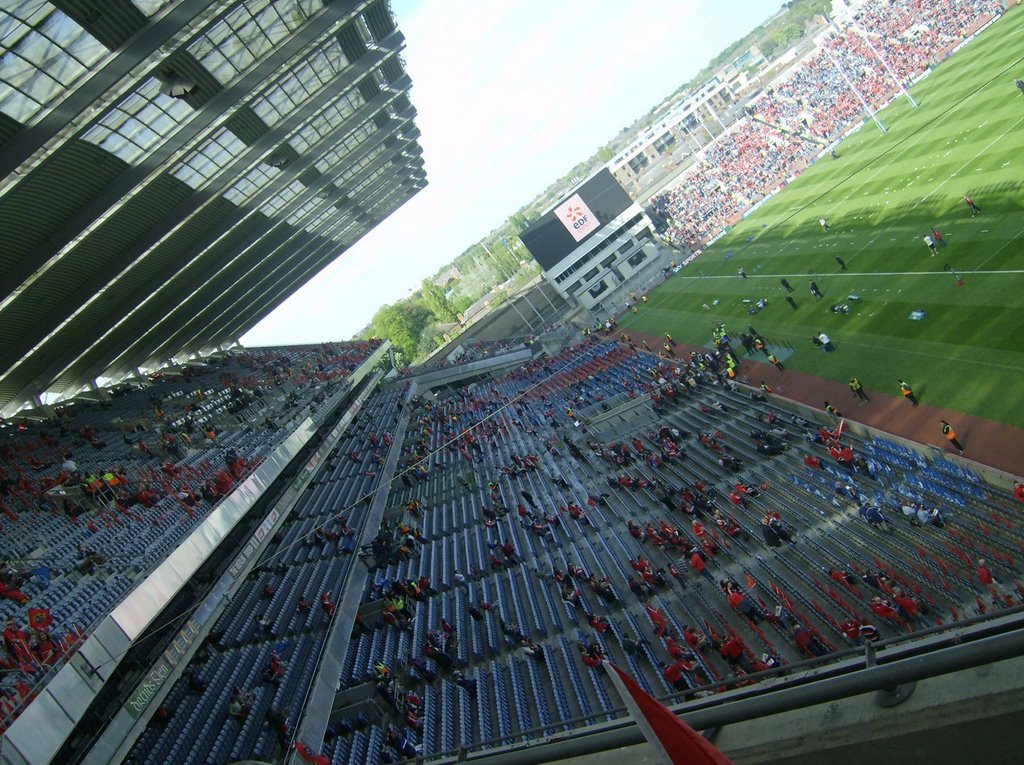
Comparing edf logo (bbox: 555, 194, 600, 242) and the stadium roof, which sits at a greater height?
the stadium roof

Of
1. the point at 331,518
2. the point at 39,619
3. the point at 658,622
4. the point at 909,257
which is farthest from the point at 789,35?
the point at 39,619

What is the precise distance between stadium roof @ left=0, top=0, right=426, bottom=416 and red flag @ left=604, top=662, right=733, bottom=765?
709 inches

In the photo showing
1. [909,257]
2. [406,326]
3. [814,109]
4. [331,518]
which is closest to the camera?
[331,518]

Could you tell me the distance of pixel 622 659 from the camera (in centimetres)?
1546

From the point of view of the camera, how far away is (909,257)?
102 feet

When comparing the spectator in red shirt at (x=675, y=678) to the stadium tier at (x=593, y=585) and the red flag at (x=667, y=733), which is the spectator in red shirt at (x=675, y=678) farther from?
the red flag at (x=667, y=733)

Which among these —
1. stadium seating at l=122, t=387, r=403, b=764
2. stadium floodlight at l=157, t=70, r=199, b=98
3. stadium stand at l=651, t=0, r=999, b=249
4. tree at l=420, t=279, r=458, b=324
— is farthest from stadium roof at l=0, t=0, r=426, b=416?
tree at l=420, t=279, r=458, b=324

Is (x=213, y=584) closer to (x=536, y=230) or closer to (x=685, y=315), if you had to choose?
(x=685, y=315)

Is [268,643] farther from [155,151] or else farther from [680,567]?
[155,151]

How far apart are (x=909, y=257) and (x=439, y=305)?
248ft

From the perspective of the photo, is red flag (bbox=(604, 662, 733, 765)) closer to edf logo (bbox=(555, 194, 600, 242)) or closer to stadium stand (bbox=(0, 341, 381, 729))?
stadium stand (bbox=(0, 341, 381, 729))

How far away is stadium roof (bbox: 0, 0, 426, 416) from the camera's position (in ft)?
55.0

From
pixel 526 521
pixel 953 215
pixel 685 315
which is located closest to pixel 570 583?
pixel 526 521

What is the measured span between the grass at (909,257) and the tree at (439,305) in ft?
157
